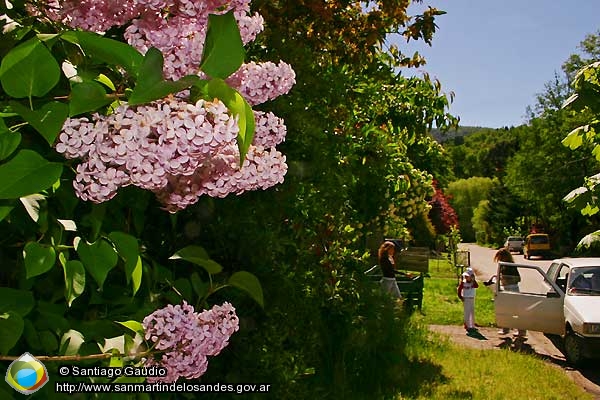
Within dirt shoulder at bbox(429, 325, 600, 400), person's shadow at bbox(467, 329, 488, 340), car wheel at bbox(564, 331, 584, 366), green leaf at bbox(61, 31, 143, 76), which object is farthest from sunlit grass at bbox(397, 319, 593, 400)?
green leaf at bbox(61, 31, 143, 76)

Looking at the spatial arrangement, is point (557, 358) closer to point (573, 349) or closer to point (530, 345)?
point (573, 349)

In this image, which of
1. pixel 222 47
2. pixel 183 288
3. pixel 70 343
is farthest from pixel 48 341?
pixel 222 47

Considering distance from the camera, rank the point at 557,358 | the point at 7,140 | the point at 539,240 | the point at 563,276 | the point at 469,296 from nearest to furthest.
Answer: the point at 7,140 → the point at 557,358 → the point at 563,276 → the point at 469,296 → the point at 539,240

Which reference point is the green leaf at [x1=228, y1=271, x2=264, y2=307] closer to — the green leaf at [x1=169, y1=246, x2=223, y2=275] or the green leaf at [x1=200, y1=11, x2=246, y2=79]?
the green leaf at [x1=169, y1=246, x2=223, y2=275]

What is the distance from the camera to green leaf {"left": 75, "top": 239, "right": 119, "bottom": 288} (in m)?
1.44

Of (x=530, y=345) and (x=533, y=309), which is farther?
(x=530, y=345)

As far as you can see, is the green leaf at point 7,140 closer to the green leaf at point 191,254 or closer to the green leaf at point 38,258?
the green leaf at point 38,258

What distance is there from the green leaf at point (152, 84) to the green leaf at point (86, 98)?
175mm

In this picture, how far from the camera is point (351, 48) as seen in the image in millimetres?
7012

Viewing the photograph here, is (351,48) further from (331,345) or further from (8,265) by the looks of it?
(8,265)

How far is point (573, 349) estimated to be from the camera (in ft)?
33.3

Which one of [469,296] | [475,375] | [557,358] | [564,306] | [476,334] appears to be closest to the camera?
[475,375]

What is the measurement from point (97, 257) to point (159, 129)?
1.26 feet

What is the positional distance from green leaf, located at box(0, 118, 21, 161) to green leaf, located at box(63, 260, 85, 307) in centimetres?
34
